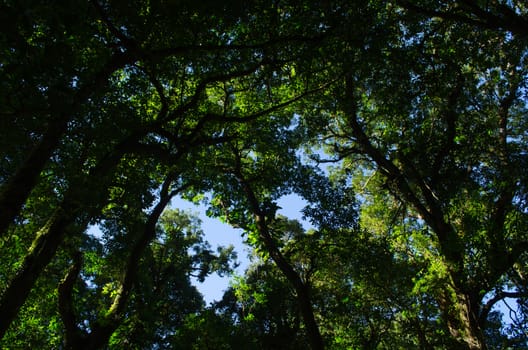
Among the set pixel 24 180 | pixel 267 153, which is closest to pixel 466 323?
pixel 267 153

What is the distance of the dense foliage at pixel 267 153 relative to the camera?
7137mm

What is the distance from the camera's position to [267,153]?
14.6m

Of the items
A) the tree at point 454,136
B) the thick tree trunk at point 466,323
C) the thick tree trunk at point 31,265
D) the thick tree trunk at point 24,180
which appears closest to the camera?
the thick tree trunk at point 24,180

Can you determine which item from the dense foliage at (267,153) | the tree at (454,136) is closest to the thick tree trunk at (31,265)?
the dense foliage at (267,153)

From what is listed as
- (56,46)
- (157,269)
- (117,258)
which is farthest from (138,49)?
(157,269)

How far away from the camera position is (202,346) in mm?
13703

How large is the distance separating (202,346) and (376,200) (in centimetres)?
1124

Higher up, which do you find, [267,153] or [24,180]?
[267,153]

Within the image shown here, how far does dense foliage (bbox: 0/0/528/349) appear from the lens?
714cm

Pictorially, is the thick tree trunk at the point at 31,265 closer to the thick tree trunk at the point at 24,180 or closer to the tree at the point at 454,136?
the thick tree trunk at the point at 24,180

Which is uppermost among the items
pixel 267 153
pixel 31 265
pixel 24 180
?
pixel 267 153

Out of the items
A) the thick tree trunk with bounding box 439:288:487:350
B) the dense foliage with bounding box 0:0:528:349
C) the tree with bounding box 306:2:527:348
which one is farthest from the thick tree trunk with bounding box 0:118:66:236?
the thick tree trunk with bounding box 439:288:487:350

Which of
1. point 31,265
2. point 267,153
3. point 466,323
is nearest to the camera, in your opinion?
point 31,265

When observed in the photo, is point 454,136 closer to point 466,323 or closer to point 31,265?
point 466,323
